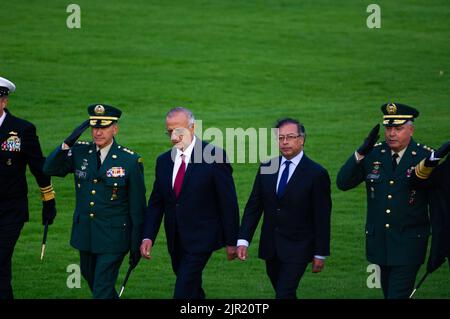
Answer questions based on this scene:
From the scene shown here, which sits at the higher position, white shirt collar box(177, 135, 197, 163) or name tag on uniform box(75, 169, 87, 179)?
white shirt collar box(177, 135, 197, 163)

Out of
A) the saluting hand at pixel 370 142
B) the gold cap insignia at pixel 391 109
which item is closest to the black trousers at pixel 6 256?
the saluting hand at pixel 370 142

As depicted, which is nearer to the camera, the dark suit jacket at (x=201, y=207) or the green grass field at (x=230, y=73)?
the dark suit jacket at (x=201, y=207)

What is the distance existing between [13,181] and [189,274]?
1965mm

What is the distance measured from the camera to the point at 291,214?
1066 cm

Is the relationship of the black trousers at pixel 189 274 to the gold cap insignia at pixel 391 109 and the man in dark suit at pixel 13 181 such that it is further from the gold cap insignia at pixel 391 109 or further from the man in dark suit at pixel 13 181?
the gold cap insignia at pixel 391 109

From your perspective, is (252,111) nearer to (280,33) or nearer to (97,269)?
(280,33)

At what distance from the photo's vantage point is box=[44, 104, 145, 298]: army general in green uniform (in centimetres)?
1088

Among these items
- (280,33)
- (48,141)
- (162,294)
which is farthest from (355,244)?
(280,33)

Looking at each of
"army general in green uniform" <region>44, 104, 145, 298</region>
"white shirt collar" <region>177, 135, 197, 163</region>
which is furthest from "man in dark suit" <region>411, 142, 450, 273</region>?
"army general in green uniform" <region>44, 104, 145, 298</region>

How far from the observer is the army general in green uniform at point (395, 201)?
10.7 meters

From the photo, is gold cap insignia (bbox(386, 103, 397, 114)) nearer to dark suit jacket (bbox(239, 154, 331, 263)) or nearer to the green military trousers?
dark suit jacket (bbox(239, 154, 331, 263))

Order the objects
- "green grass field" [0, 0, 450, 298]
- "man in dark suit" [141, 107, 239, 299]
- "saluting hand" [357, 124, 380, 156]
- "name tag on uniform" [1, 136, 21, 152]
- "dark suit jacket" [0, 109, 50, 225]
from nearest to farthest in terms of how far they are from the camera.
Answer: "saluting hand" [357, 124, 380, 156] → "man in dark suit" [141, 107, 239, 299] → "dark suit jacket" [0, 109, 50, 225] → "name tag on uniform" [1, 136, 21, 152] → "green grass field" [0, 0, 450, 298]

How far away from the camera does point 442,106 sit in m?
23.4

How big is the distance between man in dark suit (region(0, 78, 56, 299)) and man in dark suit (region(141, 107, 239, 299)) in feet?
3.99
